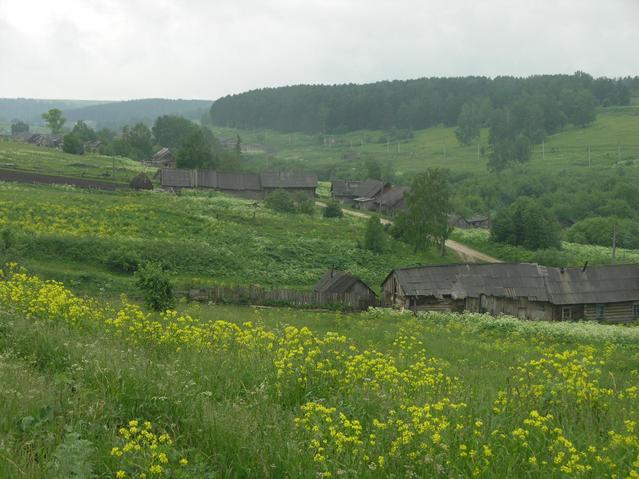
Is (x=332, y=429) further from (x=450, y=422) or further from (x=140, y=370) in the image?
(x=140, y=370)

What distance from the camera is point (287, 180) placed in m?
85.7

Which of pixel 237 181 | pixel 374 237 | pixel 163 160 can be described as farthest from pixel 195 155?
pixel 374 237

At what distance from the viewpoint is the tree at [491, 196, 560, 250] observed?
62.3 meters

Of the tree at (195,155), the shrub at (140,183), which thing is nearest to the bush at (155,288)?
the shrub at (140,183)

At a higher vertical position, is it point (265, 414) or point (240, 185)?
point (265, 414)

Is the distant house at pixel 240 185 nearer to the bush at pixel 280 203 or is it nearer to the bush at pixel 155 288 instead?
the bush at pixel 280 203

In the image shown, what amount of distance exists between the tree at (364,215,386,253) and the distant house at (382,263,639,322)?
13908 millimetres

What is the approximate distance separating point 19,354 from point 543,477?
6.72 m

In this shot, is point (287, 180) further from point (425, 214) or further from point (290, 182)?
point (425, 214)

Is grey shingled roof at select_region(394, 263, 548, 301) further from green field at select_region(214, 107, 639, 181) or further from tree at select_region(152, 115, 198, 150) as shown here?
tree at select_region(152, 115, 198, 150)

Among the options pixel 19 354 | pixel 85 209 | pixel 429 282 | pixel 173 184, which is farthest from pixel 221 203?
pixel 19 354

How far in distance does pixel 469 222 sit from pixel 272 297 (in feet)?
173

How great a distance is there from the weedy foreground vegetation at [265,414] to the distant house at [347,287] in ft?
91.4

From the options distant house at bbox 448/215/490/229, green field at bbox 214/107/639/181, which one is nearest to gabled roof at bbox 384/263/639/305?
distant house at bbox 448/215/490/229
